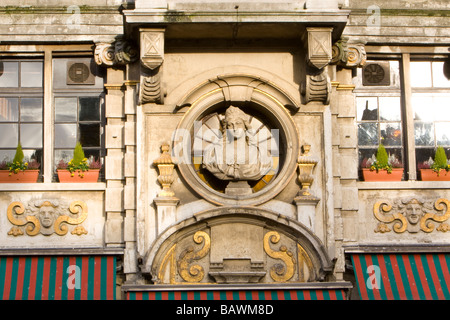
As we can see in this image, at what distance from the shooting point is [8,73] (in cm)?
1292

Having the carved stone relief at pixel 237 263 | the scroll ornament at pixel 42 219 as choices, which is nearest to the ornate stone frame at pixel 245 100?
the carved stone relief at pixel 237 263

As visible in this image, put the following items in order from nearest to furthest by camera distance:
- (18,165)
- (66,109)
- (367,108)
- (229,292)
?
(229,292) < (18,165) < (66,109) < (367,108)

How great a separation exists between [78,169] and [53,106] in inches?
46.8

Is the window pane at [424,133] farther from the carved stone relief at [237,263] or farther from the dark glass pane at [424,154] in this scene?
the carved stone relief at [237,263]

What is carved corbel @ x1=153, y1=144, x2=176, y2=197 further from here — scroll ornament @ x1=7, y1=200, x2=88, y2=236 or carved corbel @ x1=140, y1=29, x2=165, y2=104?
scroll ornament @ x1=7, y1=200, x2=88, y2=236

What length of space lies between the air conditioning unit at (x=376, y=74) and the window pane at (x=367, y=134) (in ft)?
2.17

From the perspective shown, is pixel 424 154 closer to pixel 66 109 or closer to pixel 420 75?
pixel 420 75

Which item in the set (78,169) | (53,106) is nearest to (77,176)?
(78,169)

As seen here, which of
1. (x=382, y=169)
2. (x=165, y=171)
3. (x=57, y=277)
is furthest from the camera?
(x=382, y=169)

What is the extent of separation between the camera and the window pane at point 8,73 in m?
12.9

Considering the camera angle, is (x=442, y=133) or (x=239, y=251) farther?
(x=442, y=133)

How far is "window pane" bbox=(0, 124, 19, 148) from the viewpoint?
41.8 ft

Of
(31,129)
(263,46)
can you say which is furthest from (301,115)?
(31,129)
